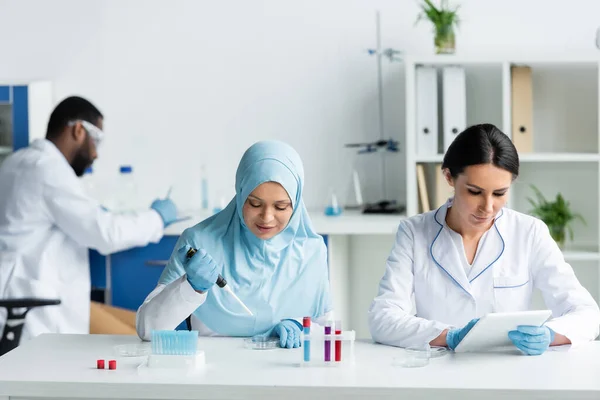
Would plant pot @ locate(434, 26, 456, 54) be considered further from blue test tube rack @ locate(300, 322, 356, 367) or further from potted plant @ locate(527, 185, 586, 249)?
blue test tube rack @ locate(300, 322, 356, 367)

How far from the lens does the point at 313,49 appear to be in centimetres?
430

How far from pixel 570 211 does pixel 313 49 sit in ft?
4.67

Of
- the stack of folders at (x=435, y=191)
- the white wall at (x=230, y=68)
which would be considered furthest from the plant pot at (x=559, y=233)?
the white wall at (x=230, y=68)

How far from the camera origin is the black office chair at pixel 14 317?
313 centimetres

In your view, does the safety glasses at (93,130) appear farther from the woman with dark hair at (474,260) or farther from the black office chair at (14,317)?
the woman with dark hair at (474,260)

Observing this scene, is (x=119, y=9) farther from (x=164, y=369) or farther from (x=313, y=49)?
(x=164, y=369)

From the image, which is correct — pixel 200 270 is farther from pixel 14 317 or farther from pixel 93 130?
pixel 93 130

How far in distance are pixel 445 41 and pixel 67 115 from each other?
1.65 m

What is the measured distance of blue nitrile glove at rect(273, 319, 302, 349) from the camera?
230cm

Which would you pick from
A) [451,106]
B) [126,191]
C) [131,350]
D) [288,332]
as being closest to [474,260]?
[288,332]

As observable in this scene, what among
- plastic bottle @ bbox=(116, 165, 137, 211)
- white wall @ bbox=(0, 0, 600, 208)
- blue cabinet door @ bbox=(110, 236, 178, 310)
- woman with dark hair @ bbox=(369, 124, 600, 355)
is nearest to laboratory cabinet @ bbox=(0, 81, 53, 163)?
white wall @ bbox=(0, 0, 600, 208)

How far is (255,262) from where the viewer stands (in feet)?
8.18

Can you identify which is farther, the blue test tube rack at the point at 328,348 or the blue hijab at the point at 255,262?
the blue hijab at the point at 255,262

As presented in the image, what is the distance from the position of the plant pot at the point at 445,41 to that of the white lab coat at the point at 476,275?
1.57 m
